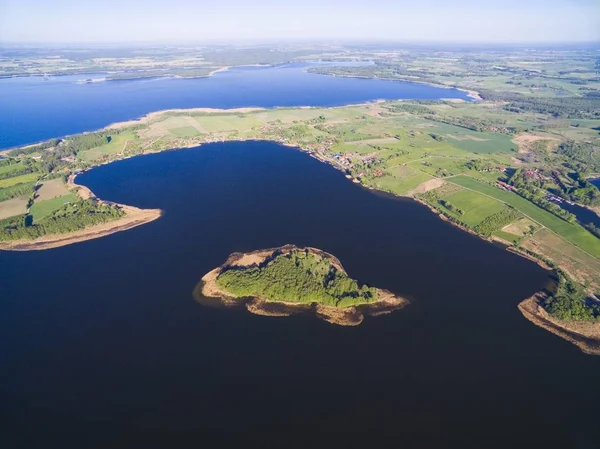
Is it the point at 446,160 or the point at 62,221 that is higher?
the point at 446,160

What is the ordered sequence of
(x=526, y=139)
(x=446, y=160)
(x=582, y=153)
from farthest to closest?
(x=526, y=139)
(x=582, y=153)
(x=446, y=160)

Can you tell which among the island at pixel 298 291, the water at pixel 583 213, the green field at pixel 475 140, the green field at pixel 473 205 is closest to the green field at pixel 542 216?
the green field at pixel 473 205

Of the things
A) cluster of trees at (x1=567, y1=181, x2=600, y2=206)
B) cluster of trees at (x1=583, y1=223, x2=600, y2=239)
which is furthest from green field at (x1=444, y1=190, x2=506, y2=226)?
cluster of trees at (x1=567, y1=181, x2=600, y2=206)

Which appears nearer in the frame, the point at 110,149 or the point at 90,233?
the point at 90,233

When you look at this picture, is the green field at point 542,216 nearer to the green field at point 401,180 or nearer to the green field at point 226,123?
the green field at point 401,180

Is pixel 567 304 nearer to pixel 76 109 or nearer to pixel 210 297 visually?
pixel 210 297

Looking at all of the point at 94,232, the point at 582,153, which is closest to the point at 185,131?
the point at 94,232

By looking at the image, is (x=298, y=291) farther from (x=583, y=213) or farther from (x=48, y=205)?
(x=583, y=213)
